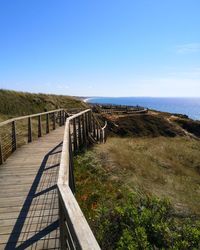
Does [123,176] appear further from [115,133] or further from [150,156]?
[115,133]

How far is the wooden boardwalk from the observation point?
4.63 metres

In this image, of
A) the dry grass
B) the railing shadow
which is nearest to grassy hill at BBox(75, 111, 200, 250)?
the dry grass

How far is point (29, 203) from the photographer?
5953mm

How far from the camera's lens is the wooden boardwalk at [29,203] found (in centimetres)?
463

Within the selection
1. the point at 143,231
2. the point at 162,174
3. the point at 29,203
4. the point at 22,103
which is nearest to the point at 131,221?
the point at 143,231

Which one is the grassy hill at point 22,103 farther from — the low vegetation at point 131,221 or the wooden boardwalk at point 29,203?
the low vegetation at point 131,221

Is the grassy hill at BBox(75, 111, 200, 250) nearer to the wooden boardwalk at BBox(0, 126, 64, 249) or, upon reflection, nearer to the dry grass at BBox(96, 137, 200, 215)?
the dry grass at BBox(96, 137, 200, 215)

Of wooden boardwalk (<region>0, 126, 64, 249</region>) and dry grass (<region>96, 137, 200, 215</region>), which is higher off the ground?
wooden boardwalk (<region>0, 126, 64, 249</region>)

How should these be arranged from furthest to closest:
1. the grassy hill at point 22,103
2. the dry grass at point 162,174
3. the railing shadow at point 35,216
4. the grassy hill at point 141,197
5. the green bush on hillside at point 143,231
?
the grassy hill at point 22,103
the dry grass at point 162,174
the grassy hill at point 141,197
the green bush on hillside at point 143,231
the railing shadow at point 35,216

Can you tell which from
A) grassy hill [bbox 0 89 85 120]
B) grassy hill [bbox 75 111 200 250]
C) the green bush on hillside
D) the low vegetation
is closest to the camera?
the green bush on hillside

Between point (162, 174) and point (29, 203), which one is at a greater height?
point (29, 203)

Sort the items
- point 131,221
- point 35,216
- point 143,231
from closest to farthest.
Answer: point 143,231, point 35,216, point 131,221

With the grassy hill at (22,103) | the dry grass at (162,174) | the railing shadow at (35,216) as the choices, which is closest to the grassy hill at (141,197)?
the dry grass at (162,174)

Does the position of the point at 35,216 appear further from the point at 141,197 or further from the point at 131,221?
the point at 141,197
